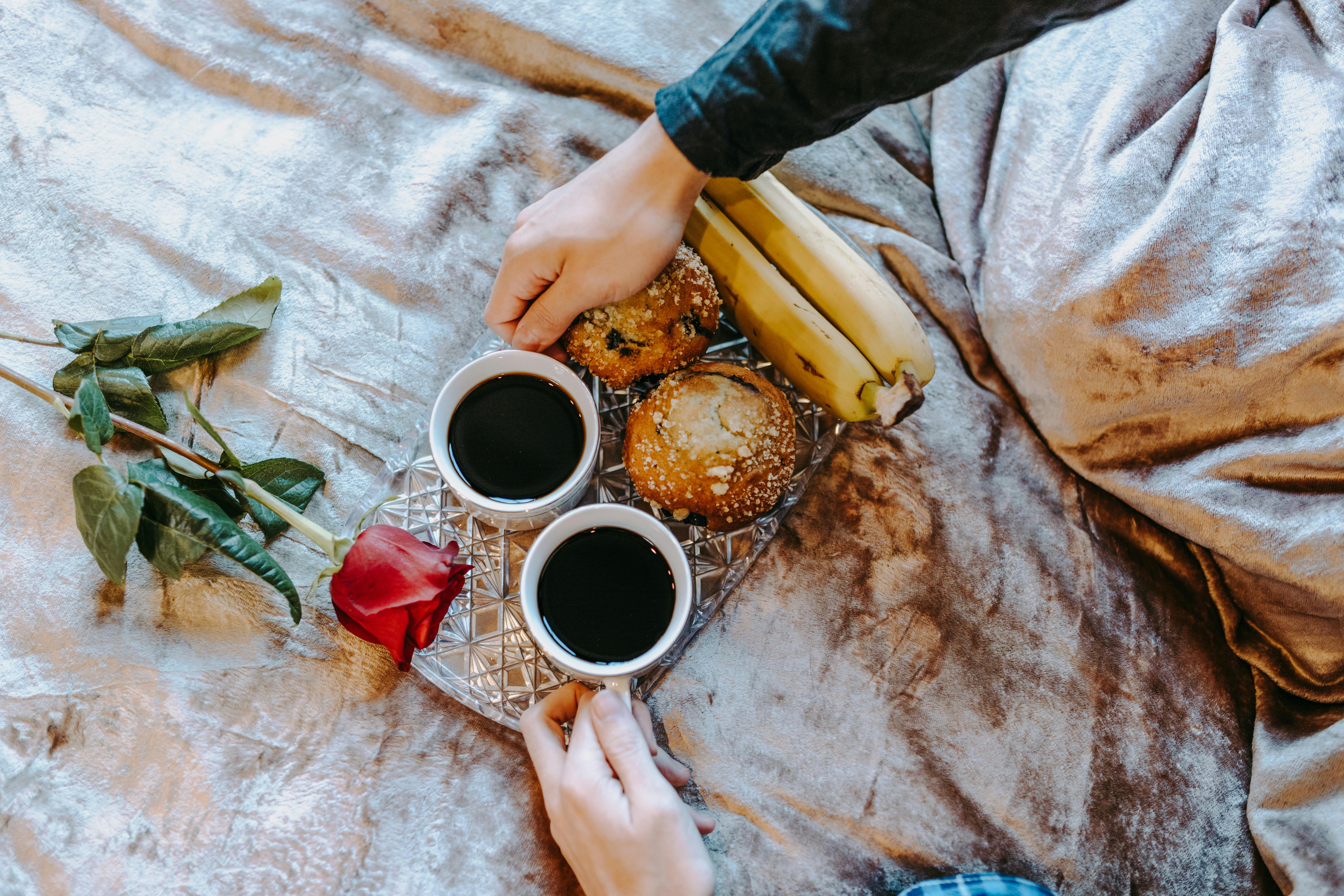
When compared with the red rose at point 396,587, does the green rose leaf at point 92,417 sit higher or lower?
lower

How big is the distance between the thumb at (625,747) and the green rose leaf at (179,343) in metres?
0.65

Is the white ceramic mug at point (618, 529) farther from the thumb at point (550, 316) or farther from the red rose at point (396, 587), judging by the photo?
the thumb at point (550, 316)

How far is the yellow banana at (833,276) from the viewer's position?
868mm

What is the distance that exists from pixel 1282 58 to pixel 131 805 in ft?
5.27

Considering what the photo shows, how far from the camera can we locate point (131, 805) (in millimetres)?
858

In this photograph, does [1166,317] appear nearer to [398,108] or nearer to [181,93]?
[398,108]

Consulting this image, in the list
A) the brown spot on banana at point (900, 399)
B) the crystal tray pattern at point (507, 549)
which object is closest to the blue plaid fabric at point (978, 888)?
the crystal tray pattern at point (507, 549)

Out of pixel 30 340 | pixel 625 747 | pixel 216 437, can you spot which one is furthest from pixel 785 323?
pixel 30 340

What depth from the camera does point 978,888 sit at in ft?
2.83

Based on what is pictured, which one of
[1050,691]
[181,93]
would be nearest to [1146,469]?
[1050,691]

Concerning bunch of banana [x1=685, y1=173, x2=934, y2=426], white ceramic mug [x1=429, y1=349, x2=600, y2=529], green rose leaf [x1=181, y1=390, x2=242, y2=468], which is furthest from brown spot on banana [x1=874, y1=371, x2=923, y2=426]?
green rose leaf [x1=181, y1=390, x2=242, y2=468]

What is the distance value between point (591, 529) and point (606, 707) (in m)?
0.19

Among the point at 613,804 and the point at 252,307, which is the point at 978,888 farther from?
the point at 252,307

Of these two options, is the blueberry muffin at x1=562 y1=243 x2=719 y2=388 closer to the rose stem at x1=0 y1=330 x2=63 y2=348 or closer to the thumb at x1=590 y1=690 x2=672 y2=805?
the thumb at x1=590 y1=690 x2=672 y2=805
